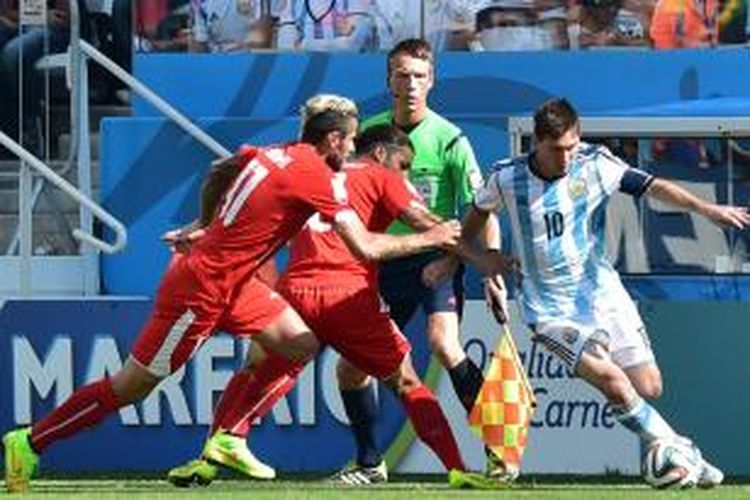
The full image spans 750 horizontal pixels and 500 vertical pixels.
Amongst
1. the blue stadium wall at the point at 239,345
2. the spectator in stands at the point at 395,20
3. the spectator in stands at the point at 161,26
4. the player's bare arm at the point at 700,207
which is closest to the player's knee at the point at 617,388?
the player's bare arm at the point at 700,207

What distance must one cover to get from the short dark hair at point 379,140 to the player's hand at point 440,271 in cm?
60

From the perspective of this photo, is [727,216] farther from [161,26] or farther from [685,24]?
[161,26]

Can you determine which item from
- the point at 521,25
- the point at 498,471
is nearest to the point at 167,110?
the point at 521,25

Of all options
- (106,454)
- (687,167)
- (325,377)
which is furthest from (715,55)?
(106,454)

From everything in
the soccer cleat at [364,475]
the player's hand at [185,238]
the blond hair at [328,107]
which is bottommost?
the soccer cleat at [364,475]

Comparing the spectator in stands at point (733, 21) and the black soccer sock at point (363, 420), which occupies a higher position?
the spectator in stands at point (733, 21)

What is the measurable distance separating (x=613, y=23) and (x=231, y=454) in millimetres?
5148

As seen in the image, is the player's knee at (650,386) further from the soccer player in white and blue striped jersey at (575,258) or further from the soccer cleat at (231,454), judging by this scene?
the soccer cleat at (231,454)

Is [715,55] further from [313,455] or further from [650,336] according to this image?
[313,455]

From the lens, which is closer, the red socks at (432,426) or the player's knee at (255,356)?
the red socks at (432,426)

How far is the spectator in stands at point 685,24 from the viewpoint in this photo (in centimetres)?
1652

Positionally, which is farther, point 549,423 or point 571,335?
point 549,423

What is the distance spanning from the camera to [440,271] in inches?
513

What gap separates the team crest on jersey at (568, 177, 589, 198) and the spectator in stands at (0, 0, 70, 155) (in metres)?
5.60
